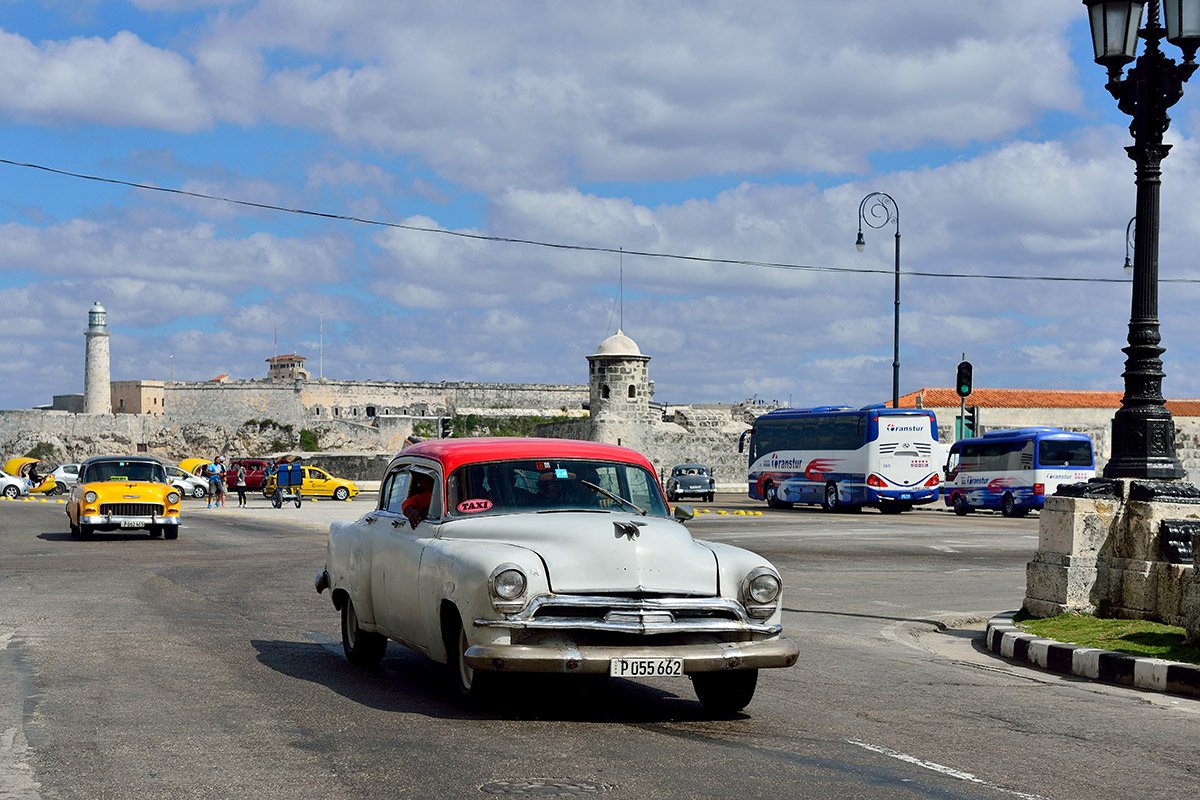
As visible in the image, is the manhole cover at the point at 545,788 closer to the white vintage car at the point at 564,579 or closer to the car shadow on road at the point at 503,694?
the white vintage car at the point at 564,579

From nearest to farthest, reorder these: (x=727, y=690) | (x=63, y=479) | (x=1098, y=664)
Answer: (x=727, y=690)
(x=1098, y=664)
(x=63, y=479)

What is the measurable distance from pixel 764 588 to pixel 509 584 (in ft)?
4.94

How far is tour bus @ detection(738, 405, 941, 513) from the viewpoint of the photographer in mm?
42781

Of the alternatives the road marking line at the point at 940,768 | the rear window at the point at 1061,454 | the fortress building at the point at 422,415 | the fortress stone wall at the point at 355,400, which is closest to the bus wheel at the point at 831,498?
the rear window at the point at 1061,454

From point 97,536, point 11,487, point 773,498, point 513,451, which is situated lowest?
point 11,487

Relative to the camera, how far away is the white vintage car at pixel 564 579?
7.76 metres

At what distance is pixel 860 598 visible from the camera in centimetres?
1753

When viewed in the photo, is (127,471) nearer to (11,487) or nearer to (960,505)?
(960,505)

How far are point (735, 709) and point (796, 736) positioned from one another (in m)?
0.73

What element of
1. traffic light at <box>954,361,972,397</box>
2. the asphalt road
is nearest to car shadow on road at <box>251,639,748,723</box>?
the asphalt road

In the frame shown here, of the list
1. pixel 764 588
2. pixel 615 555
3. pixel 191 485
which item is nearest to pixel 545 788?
pixel 615 555

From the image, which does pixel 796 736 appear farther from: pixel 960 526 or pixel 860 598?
pixel 960 526

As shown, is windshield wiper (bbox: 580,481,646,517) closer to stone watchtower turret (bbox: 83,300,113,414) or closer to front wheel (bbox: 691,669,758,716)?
front wheel (bbox: 691,669,758,716)

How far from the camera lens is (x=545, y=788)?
6238 mm
